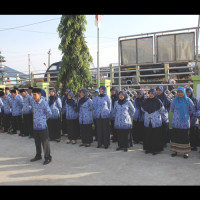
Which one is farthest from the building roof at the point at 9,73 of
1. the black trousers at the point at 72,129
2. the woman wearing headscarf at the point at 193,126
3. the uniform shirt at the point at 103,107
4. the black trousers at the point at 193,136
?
the black trousers at the point at 193,136

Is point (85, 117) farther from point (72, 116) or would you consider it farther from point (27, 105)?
point (27, 105)

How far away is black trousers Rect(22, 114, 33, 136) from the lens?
7.73 m

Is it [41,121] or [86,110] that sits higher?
[86,110]

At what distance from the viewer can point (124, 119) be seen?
231 inches

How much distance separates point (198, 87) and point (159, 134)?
177cm

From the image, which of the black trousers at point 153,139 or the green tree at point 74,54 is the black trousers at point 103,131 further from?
the green tree at point 74,54

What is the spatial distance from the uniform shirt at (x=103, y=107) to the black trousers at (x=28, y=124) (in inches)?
103

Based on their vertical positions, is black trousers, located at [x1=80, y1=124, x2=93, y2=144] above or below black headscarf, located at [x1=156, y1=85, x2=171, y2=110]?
below

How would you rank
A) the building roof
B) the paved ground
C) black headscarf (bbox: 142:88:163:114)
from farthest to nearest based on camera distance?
the building roof < black headscarf (bbox: 142:88:163:114) < the paved ground

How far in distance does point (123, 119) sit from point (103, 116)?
586 millimetres

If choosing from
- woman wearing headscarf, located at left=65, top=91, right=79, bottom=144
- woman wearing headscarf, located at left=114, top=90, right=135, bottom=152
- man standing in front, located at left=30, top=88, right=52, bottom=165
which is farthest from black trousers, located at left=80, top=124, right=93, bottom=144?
man standing in front, located at left=30, top=88, right=52, bottom=165

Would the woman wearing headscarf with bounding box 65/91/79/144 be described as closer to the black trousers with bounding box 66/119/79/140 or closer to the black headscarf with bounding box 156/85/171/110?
the black trousers with bounding box 66/119/79/140

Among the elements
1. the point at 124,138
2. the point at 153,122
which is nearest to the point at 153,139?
the point at 153,122

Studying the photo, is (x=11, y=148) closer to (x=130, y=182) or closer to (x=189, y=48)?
(x=130, y=182)
